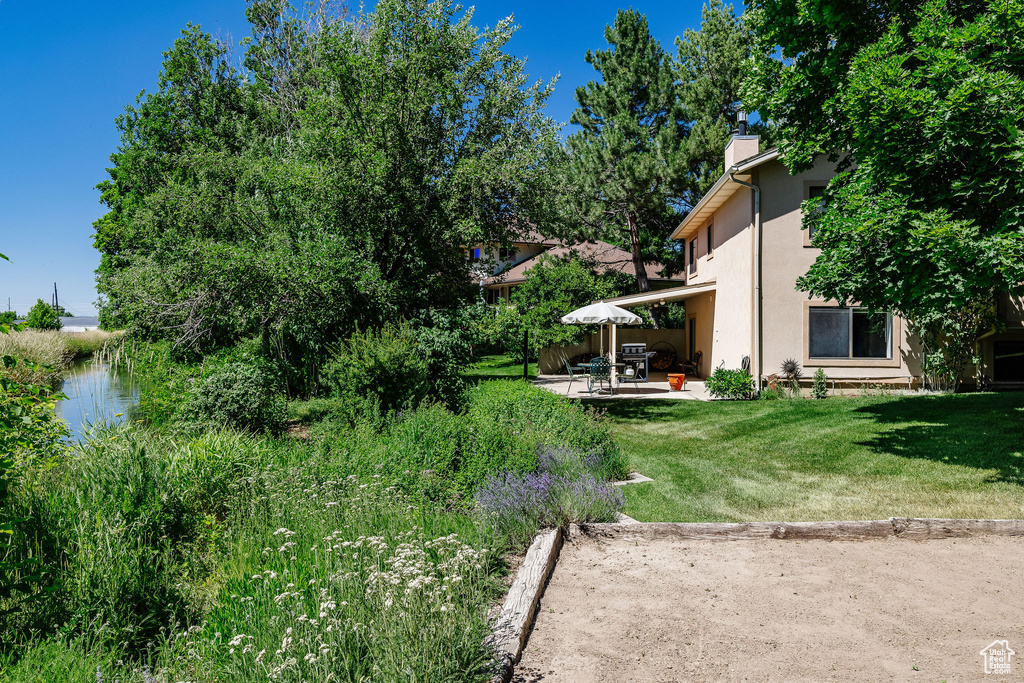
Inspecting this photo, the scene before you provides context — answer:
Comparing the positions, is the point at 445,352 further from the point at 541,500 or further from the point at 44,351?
the point at 44,351

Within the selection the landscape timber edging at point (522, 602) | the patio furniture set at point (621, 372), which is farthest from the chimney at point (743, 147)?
the landscape timber edging at point (522, 602)

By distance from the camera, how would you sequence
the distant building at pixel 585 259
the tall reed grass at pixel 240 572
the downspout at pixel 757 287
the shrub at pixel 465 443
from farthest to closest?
1. the distant building at pixel 585 259
2. the downspout at pixel 757 287
3. the shrub at pixel 465 443
4. the tall reed grass at pixel 240 572

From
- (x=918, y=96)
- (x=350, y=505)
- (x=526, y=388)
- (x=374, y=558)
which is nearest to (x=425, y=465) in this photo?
(x=350, y=505)

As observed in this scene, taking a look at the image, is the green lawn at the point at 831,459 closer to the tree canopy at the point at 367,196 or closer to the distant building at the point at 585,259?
the tree canopy at the point at 367,196

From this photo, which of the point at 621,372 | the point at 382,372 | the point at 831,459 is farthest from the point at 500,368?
the point at 831,459

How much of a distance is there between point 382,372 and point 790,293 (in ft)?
35.2

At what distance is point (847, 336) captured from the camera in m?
14.6

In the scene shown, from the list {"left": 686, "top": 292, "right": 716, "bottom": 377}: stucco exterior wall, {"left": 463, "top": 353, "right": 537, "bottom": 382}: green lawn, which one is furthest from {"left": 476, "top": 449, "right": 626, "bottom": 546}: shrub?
{"left": 463, "top": 353, "right": 537, "bottom": 382}: green lawn

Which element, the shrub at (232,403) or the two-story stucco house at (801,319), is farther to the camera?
the two-story stucco house at (801,319)

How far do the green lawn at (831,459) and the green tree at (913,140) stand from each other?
7.27ft

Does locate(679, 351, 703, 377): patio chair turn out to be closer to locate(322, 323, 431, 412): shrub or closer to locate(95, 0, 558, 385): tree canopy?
locate(95, 0, 558, 385): tree canopy

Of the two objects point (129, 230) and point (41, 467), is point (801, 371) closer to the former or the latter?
point (41, 467)

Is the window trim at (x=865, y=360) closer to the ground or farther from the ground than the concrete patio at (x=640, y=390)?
farther from the ground

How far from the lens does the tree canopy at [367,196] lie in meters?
10.2
